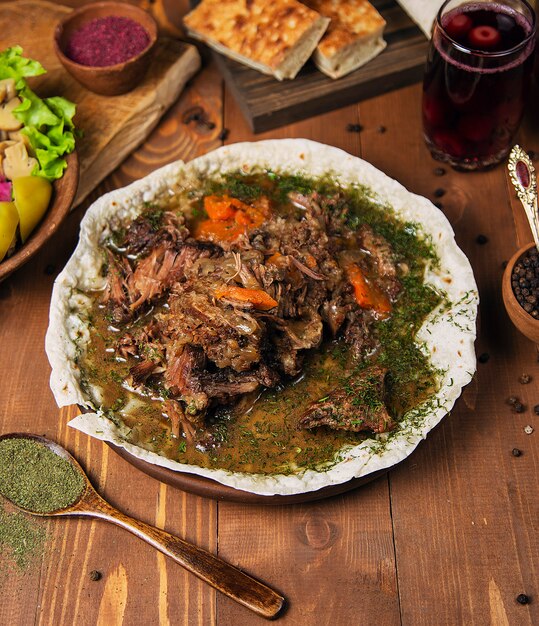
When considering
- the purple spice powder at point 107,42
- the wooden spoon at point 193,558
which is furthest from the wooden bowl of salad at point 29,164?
the wooden spoon at point 193,558

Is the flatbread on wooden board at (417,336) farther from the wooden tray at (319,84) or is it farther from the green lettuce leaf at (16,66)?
the green lettuce leaf at (16,66)

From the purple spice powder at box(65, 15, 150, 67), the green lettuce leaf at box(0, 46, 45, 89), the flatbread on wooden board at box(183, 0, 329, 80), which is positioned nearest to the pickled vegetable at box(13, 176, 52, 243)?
the green lettuce leaf at box(0, 46, 45, 89)

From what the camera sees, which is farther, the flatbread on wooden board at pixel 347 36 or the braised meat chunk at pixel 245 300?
the flatbread on wooden board at pixel 347 36

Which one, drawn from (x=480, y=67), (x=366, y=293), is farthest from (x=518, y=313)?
(x=480, y=67)

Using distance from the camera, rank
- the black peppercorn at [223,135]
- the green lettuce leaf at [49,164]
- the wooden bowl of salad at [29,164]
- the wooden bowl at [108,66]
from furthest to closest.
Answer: the black peppercorn at [223,135], the wooden bowl at [108,66], the green lettuce leaf at [49,164], the wooden bowl of salad at [29,164]

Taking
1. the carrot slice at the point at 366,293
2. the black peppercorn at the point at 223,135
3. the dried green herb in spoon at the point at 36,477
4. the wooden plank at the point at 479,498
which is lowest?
the wooden plank at the point at 479,498

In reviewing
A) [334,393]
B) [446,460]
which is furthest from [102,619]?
[446,460]
